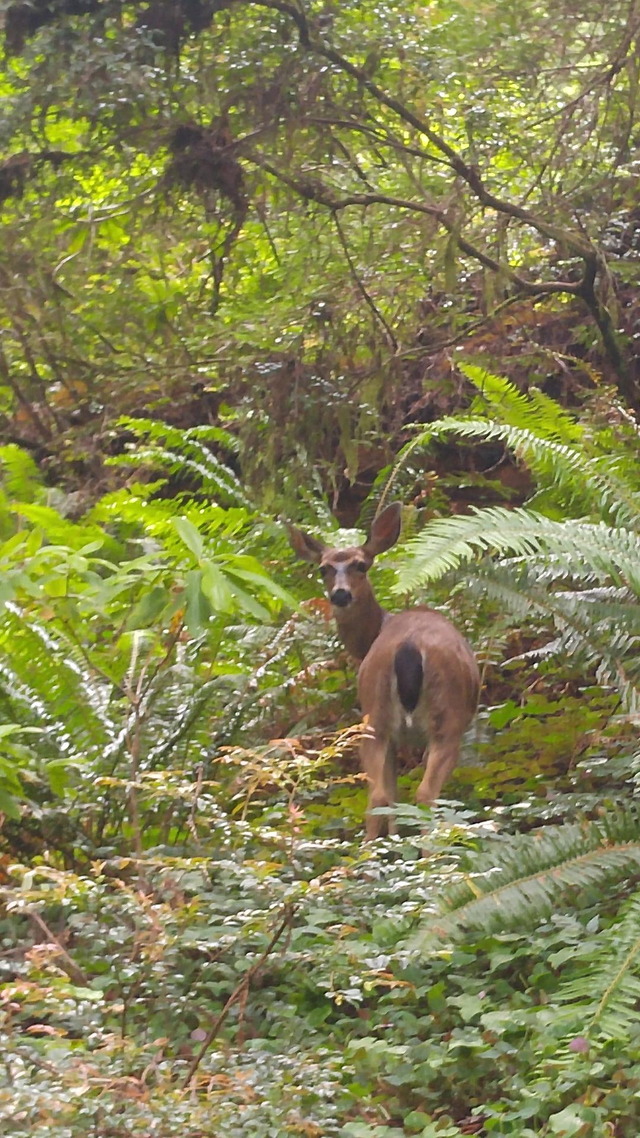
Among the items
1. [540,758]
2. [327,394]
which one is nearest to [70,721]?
[540,758]

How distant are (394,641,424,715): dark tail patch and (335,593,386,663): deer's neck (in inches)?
26.3

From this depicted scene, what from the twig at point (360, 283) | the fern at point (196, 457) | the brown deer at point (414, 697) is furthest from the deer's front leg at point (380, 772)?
the twig at point (360, 283)

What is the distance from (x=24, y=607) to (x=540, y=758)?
2.26 metres

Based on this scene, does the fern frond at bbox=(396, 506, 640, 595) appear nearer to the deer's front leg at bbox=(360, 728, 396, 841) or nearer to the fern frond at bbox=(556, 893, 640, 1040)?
the deer's front leg at bbox=(360, 728, 396, 841)

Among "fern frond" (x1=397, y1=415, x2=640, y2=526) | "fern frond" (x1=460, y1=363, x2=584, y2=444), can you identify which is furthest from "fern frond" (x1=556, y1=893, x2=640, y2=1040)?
"fern frond" (x1=460, y1=363, x2=584, y2=444)

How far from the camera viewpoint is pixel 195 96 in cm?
605

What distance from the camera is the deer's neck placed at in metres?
5.34

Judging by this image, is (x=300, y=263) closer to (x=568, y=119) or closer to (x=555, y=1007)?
(x=568, y=119)

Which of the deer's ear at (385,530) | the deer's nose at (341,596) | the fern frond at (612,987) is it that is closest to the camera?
the fern frond at (612,987)

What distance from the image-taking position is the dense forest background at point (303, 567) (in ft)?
10.5

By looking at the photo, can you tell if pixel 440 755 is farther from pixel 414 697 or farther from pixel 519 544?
pixel 519 544

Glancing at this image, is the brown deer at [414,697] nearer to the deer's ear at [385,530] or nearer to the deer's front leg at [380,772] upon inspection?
the deer's front leg at [380,772]

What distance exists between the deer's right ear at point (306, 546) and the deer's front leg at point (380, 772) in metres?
1.02

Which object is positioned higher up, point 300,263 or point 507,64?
point 507,64
